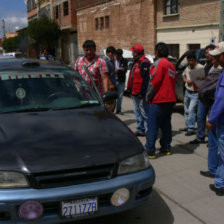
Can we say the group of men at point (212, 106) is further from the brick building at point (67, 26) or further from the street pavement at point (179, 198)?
the brick building at point (67, 26)

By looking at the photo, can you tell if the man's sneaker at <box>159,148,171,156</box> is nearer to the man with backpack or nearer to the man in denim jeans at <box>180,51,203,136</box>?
the man with backpack

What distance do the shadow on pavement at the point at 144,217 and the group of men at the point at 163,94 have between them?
31.5 inches

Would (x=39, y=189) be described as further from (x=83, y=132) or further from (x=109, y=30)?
(x=109, y=30)

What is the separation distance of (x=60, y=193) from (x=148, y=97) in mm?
2713

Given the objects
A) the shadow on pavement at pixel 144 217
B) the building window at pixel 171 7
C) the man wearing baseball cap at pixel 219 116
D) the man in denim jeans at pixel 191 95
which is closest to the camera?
the shadow on pavement at pixel 144 217

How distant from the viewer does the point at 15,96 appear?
148 inches

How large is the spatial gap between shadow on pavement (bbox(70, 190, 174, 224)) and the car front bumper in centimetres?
47

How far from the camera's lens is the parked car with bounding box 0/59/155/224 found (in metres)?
2.65

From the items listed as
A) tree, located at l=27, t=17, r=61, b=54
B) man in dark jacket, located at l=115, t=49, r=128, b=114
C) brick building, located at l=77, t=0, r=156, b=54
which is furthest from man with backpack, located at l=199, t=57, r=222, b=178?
tree, located at l=27, t=17, r=61, b=54

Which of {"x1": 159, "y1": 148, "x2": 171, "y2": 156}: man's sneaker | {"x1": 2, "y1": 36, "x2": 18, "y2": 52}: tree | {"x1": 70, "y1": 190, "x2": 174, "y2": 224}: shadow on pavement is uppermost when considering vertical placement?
{"x1": 2, "y1": 36, "x2": 18, "y2": 52}: tree

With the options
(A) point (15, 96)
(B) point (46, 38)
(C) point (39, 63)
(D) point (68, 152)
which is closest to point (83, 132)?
(D) point (68, 152)

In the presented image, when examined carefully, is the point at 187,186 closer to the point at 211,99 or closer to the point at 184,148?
the point at 211,99

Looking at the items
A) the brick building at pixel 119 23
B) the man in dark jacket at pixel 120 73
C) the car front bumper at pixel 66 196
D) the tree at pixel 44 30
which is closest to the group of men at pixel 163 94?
the car front bumper at pixel 66 196

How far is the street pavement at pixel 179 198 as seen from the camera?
3.46 metres
